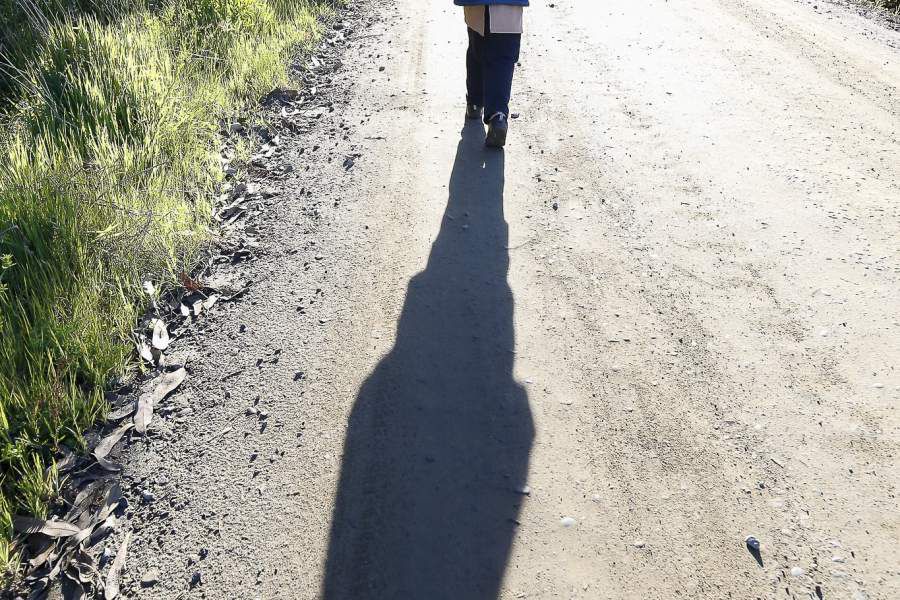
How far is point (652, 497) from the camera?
7.76 feet

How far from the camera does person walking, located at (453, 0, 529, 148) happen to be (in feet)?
14.4

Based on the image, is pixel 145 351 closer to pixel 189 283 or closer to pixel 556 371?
pixel 189 283

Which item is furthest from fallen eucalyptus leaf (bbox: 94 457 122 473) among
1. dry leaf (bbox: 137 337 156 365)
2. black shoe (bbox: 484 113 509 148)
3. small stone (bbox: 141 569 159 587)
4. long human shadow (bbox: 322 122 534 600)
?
black shoe (bbox: 484 113 509 148)

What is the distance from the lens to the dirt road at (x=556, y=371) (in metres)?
2.19

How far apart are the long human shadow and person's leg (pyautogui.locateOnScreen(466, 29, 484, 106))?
193 cm

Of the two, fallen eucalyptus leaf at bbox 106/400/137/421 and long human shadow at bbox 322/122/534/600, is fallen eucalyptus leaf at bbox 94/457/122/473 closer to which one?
fallen eucalyptus leaf at bbox 106/400/137/421

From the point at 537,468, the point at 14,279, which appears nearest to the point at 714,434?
the point at 537,468

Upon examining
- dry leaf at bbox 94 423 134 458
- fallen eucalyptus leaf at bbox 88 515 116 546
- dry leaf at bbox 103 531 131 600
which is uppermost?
dry leaf at bbox 94 423 134 458

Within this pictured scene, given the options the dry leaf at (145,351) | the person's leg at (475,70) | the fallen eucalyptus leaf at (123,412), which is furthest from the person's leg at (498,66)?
the fallen eucalyptus leaf at (123,412)

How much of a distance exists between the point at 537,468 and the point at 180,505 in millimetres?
1369

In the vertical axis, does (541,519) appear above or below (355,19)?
below

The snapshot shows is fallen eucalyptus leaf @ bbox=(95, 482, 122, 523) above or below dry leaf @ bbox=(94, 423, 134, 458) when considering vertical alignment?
below

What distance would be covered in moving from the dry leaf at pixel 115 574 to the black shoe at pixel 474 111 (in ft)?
13.1

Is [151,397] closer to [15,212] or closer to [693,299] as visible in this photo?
[15,212]
